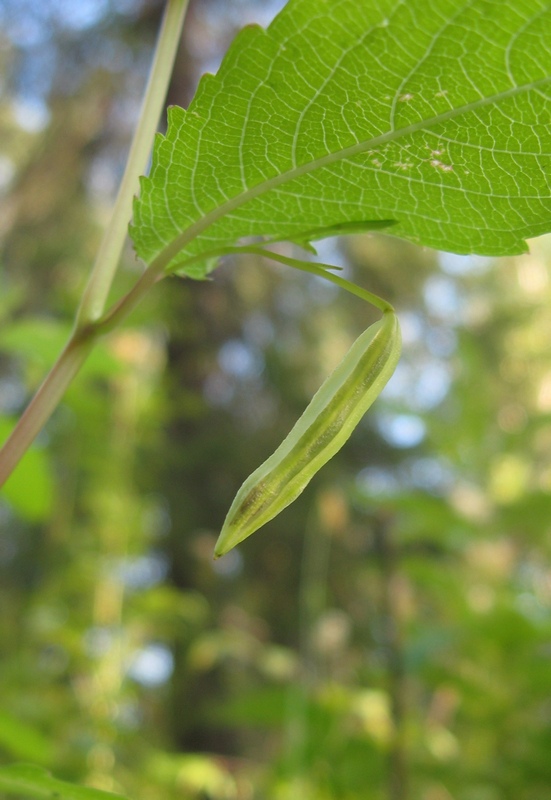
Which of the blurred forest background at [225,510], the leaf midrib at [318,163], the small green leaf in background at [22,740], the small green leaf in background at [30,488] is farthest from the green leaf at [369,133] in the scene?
the small green leaf in background at [30,488]

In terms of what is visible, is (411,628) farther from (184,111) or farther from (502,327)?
(502,327)

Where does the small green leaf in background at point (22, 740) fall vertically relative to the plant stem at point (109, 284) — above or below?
below

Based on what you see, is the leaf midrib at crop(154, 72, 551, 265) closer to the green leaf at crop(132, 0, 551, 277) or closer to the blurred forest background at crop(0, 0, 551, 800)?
the green leaf at crop(132, 0, 551, 277)

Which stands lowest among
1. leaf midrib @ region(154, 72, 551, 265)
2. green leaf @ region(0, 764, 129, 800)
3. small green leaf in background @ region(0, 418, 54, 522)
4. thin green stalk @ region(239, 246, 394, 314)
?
green leaf @ region(0, 764, 129, 800)

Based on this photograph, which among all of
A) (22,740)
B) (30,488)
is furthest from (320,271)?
(30,488)

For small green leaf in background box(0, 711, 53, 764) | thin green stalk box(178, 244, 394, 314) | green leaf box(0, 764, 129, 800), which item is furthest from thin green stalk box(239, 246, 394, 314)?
small green leaf in background box(0, 711, 53, 764)

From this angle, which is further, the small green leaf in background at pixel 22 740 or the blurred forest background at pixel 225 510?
the blurred forest background at pixel 225 510

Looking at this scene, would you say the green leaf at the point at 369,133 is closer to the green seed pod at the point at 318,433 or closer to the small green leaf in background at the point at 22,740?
the green seed pod at the point at 318,433
